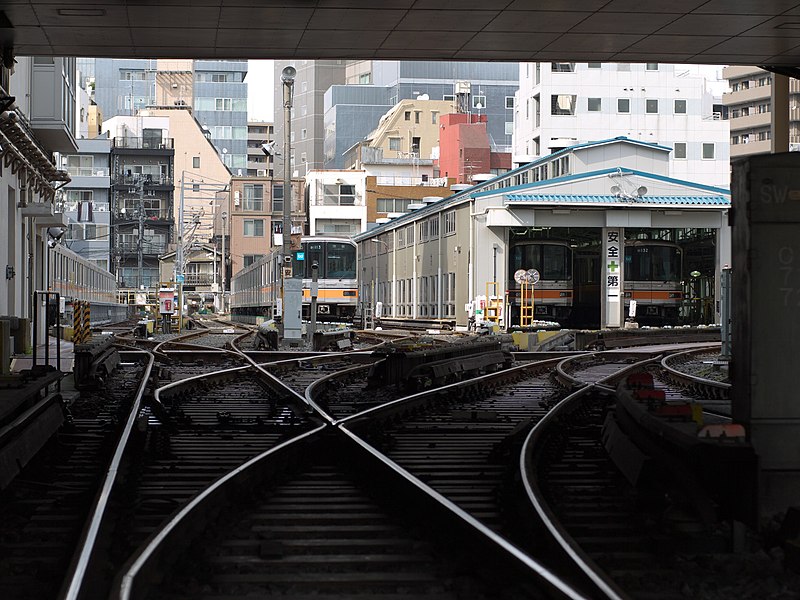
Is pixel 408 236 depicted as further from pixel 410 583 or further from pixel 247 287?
pixel 410 583

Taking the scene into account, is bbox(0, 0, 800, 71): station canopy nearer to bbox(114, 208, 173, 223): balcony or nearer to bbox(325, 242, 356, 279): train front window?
bbox(325, 242, 356, 279): train front window

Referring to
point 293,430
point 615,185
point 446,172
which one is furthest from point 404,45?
point 446,172

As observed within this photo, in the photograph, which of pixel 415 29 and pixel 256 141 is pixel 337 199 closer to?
pixel 256 141

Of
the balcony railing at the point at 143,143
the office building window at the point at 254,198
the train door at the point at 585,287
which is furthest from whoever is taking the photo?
the balcony railing at the point at 143,143

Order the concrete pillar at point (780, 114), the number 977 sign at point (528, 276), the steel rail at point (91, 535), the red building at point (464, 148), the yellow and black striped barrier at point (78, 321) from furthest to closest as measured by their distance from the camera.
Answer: the red building at point (464, 148), the number 977 sign at point (528, 276), the yellow and black striped barrier at point (78, 321), the concrete pillar at point (780, 114), the steel rail at point (91, 535)

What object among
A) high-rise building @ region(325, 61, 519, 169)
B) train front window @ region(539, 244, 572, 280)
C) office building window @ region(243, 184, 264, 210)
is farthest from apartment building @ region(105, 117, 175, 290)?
train front window @ region(539, 244, 572, 280)

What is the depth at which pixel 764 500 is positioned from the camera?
6.06 metres

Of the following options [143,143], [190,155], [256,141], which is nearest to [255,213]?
[143,143]

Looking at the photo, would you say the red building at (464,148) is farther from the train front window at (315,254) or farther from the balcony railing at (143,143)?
the train front window at (315,254)

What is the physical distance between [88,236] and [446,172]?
25.3 meters

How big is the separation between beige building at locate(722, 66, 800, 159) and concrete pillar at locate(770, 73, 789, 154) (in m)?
57.8

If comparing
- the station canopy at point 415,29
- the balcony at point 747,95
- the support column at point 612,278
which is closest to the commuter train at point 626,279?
the support column at point 612,278

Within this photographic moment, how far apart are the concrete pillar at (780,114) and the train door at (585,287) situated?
26663 mm

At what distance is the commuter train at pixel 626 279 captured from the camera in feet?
134
